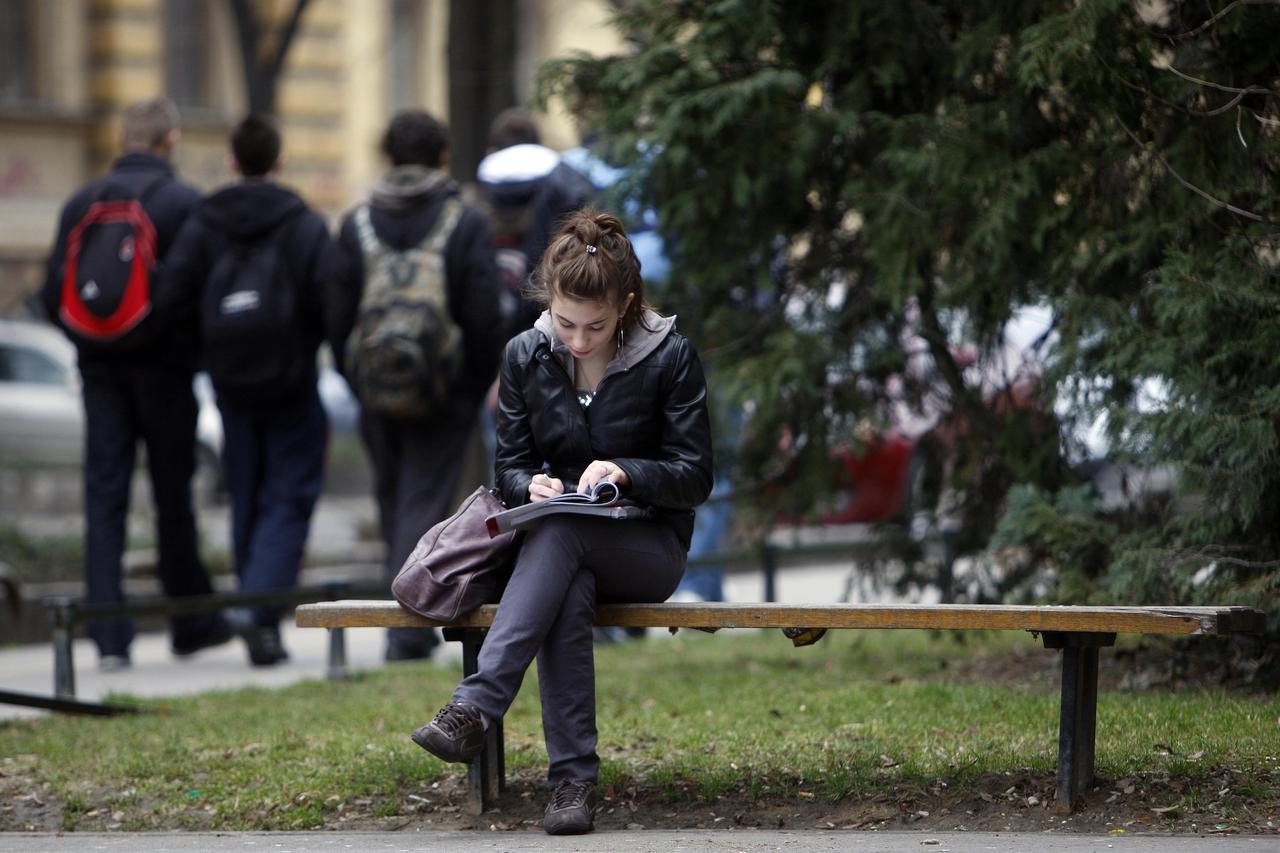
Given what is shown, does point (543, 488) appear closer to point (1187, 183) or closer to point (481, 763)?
point (481, 763)

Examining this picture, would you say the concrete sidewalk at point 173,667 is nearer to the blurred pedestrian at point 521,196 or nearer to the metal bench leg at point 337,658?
the metal bench leg at point 337,658

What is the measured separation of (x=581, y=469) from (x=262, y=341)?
3420 mm

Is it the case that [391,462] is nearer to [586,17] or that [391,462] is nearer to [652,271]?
[652,271]

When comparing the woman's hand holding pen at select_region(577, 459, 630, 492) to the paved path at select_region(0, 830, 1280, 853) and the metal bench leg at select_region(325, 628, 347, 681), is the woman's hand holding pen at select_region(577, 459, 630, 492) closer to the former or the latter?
the paved path at select_region(0, 830, 1280, 853)

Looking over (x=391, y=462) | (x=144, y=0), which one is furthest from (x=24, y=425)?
(x=391, y=462)

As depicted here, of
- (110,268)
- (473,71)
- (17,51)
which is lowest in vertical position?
(110,268)

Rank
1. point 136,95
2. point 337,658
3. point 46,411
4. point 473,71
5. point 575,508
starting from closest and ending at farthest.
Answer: point 575,508
point 337,658
point 473,71
point 46,411
point 136,95

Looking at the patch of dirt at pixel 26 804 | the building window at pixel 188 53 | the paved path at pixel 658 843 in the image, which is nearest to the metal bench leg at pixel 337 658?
the patch of dirt at pixel 26 804

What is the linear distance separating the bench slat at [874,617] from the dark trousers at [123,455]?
11.8 ft

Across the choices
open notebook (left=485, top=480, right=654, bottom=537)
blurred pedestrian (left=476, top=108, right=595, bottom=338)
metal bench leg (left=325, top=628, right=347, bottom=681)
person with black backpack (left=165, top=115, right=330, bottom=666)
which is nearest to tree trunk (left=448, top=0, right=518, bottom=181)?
blurred pedestrian (left=476, top=108, right=595, bottom=338)

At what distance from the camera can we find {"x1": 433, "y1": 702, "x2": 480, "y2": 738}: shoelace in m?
4.32

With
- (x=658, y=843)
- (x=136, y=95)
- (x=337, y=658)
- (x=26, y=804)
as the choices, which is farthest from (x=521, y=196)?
(x=136, y=95)

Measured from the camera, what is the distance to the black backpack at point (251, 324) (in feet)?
25.9

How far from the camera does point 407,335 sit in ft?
24.2
